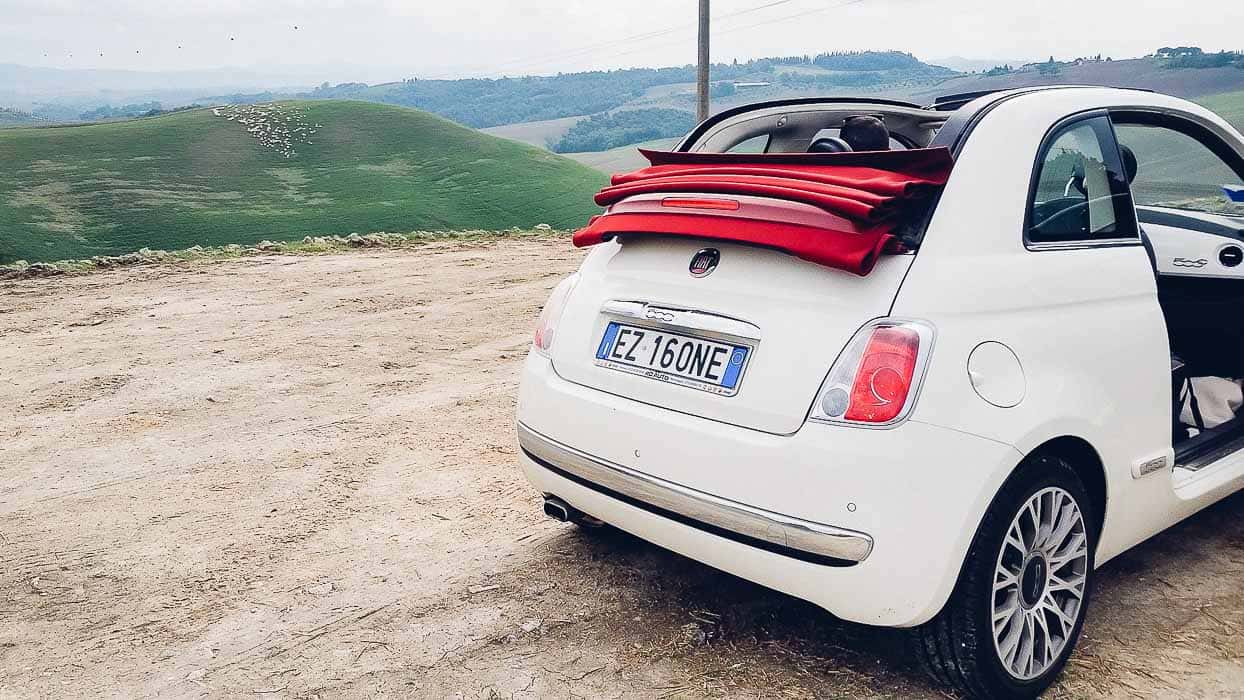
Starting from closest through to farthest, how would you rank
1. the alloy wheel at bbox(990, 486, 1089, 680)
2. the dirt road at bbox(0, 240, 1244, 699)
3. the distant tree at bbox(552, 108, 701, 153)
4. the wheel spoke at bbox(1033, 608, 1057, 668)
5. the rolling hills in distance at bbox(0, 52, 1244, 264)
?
the alloy wheel at bbox(990, 486, 1089, 680)
the wheel spoke at bbox(1033, 608, 1057, 668)
the dirt road at bbox(0, 240, 1244, 699)
the rolling hills in distance at bbox(0, 52, 1244, 264)
the distant tree at bbox(552, 108, 701, 153)

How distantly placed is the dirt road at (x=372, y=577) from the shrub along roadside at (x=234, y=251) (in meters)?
4.71

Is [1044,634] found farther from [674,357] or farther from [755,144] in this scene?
[755,144]

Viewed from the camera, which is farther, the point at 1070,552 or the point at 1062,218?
the point at 1062,218

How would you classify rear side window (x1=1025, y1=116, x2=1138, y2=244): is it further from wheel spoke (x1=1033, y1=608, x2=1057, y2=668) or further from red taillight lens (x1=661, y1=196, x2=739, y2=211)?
wheel spoke (x1=1033, y1=608, x2=1057, y2=668)

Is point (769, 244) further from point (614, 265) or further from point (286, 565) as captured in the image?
point (286, 565)

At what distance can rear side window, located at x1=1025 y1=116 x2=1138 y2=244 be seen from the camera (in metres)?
3.00

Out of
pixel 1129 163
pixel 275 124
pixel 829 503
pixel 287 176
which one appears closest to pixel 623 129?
pixel 275 124

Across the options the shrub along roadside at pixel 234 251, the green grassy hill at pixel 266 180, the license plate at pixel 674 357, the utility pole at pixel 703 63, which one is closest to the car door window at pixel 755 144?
the license plate at pixel 674 357

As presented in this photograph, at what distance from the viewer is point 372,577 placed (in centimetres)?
367

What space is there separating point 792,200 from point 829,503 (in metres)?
0.92

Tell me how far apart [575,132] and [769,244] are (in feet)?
305

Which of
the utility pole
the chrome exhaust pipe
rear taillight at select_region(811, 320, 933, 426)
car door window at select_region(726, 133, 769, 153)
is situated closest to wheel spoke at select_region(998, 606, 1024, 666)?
rear taillight at select_region(811, 320, 933, 426)

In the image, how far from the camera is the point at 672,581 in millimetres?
3598

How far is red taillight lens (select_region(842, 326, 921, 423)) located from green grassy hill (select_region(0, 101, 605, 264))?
1526cm
